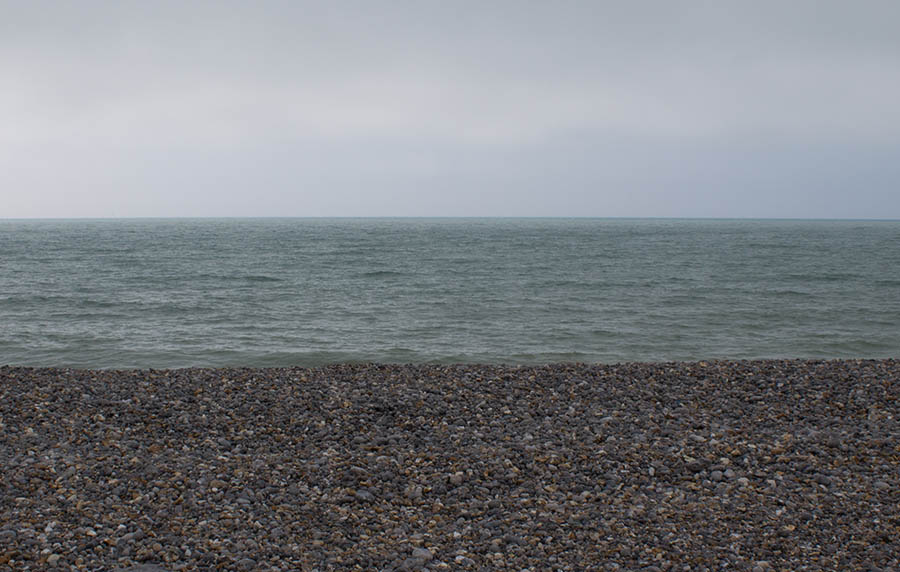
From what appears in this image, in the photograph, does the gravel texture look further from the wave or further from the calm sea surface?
the wave

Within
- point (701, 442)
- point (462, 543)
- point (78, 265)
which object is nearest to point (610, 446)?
point (701, 442)

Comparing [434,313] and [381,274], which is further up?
[381,274]

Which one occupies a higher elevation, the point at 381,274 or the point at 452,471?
the point at 381,274

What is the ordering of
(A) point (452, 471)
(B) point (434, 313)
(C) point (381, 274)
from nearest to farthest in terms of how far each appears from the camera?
(A) point (452, 471) < (B) point (434, 313) < (C) point (381, 274)

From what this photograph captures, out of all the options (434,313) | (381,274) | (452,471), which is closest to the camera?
(452,471)

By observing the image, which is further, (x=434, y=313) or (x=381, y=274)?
(x=381, y=274)

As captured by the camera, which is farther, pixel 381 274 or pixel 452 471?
pixel 381 274

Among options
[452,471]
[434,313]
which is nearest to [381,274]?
[434,313]

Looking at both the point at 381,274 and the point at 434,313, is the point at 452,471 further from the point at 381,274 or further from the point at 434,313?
the point at 381,274

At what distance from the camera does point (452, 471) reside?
835 centimetres

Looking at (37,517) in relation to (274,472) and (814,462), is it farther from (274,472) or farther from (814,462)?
(814,462)

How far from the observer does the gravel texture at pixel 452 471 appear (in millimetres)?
6438

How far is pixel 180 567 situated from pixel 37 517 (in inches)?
82.1

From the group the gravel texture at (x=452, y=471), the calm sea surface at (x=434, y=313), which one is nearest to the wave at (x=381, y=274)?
the calm sea surface at (x=434, y=313)
